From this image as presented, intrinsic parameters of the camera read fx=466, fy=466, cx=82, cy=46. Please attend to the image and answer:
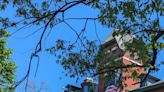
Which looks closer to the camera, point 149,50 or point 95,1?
point 95,1

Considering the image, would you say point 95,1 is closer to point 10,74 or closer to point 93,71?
point 93,71

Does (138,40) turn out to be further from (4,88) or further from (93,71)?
(4,88)

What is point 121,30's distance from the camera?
12.8 meters

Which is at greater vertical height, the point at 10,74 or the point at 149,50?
the point at 10,74

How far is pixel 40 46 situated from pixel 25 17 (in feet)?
4.80

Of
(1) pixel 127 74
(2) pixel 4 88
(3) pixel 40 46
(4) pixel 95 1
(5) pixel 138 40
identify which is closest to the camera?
(3) pixel 40 46

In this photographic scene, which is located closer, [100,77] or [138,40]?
[138,40]

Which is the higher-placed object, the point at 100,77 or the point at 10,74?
the point at 10,74

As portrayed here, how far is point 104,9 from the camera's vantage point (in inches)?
503

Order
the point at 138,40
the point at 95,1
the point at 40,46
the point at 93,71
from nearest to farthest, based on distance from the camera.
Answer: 1. the point at 40,46
2. the point at 95,1
3. the point at 138,40
4. the point at 93,71

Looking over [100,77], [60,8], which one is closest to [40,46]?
[60,8]

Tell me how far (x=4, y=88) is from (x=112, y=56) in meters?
20.1

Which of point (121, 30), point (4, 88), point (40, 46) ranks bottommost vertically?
point (40, 46)

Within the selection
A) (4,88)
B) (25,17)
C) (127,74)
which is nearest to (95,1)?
(25,17)
